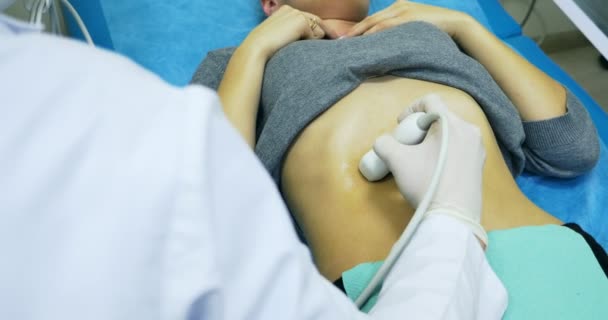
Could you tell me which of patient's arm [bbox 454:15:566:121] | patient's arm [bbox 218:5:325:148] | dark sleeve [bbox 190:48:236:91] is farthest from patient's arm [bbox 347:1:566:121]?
dark sleeve [bbox 190:48:236:91]

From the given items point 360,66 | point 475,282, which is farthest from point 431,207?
point 360,66

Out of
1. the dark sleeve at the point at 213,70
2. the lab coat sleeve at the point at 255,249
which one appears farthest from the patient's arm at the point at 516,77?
the lab coat sleeve at the point at 255,249

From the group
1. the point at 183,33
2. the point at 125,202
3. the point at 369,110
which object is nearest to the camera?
the point at 125,202

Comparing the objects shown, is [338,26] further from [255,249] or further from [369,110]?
[255,249]

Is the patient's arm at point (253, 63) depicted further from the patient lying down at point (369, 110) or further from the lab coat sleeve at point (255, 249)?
the lab coat sleeve at point (255, 249)

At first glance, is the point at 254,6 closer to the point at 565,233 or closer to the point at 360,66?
the point at 360,66

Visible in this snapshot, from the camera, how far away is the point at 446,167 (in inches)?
30.2

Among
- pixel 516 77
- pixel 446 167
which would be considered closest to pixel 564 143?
pixel 516 77

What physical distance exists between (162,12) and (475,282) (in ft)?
3.85

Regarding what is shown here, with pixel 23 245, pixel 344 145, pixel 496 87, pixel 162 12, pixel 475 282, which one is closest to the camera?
pixel 23 245

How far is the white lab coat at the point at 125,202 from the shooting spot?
0.29 meters

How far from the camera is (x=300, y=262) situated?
37 cm

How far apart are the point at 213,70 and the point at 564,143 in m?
0.78

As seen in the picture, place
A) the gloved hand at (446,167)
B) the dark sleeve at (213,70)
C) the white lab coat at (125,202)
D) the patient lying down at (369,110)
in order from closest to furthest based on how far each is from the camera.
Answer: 1. the white lab coat at (125,202)
2. the gloved hand at (446,167)
3. the patient lying down at (369,110)
4. the dark sleeve at (213,70)
